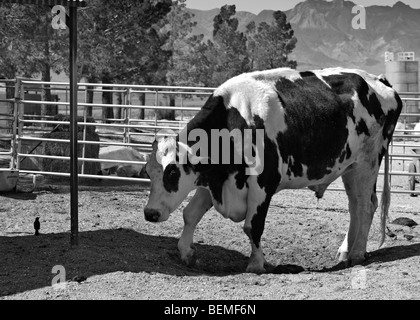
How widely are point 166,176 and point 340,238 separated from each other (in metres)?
2.47

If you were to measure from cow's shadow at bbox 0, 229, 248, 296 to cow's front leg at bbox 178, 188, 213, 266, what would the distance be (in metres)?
0.10

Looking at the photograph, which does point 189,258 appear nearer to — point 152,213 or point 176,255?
point 176,255

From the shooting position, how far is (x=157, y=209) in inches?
261

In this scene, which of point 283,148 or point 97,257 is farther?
point 283,148

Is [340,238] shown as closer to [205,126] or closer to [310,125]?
[310,125]

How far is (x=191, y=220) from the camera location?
23.8 ft

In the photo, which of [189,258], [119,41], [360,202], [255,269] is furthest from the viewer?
[119,41]

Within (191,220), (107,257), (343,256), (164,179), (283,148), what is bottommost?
(343,256)

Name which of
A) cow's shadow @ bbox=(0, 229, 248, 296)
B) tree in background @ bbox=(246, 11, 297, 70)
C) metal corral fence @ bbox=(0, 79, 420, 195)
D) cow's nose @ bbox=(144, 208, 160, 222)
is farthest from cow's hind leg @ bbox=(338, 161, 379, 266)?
tree in background @ bbox=(246, 11, 297, 70)

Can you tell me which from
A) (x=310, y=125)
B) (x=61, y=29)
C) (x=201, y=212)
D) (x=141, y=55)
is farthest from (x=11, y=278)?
(x=141, y=55)

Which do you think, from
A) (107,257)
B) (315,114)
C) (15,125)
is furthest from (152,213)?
(15,125)

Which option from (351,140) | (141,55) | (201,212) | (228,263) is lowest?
(228,263)

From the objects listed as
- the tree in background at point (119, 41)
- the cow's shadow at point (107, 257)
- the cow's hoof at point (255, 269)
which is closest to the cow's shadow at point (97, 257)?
the cow's shadow at point (107, 257)

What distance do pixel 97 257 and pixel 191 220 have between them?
99 cm
